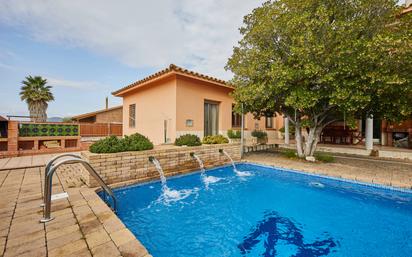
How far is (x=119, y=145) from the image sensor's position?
589cm

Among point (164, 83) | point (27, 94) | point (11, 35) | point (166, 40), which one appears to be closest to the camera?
point (11, 35)

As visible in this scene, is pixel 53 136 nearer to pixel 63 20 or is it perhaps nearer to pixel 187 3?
pixel 63 20

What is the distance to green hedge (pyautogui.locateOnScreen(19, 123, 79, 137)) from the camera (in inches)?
412

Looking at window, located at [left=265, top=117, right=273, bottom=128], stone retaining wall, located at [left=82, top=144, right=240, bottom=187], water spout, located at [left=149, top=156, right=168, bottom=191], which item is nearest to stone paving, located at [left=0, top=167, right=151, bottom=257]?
stone retaining wall, located at [left=82, top=144, right=240, bottom=187]

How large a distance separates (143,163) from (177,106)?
376 centimetres

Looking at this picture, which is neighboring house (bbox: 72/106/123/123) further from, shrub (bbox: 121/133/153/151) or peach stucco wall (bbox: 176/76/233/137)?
shrub (bbox: 121/133/153/151)

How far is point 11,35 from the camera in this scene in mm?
8516

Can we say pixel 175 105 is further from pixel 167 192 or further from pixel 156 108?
pixel 167 192

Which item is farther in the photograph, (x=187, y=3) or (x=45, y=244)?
(x=187, y=3)

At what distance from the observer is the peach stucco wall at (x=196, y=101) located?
30.1 ft

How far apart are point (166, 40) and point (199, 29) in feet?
7.96

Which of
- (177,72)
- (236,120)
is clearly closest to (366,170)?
(236,120)

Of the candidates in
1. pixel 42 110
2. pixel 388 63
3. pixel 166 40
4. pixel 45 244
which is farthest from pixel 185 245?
pixel 42 110

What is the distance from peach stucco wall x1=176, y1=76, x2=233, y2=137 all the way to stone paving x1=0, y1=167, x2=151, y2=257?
19.0 ft
